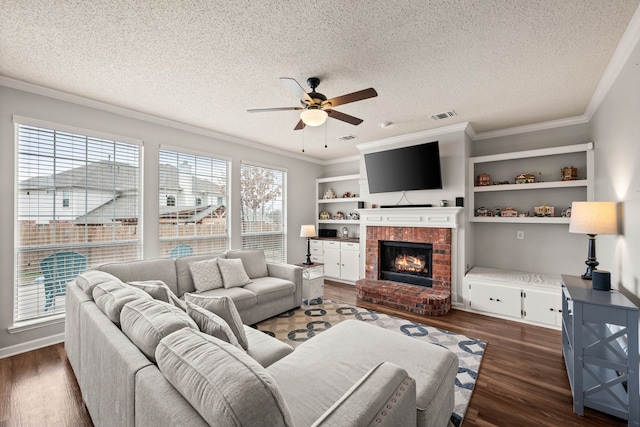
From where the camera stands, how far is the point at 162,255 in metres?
3.96

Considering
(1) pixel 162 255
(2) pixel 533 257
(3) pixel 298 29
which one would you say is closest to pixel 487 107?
(2) pixel 533 257

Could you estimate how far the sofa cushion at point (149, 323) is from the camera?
1.26m

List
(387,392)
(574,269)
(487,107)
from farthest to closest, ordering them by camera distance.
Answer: (574,269), (487,107), (387,392)

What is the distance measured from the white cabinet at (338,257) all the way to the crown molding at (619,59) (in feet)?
12.4

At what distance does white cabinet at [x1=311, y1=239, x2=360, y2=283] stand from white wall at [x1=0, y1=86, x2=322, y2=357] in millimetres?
409

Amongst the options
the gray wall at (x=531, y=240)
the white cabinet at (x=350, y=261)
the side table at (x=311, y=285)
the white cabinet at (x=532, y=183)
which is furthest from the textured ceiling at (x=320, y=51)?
the white cabinet at (x=350, y=261)

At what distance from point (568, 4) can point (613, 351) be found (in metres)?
2.33

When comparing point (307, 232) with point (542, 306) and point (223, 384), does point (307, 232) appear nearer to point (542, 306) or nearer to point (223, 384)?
point (542, 306)

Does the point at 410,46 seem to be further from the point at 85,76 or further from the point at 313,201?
the point at 313,201

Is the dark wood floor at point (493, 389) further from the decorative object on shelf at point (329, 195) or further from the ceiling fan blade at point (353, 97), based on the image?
the decorative object on shelf at point (329, 195)

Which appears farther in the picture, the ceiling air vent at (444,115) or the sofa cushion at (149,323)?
the ceiling air vent at (444,115)

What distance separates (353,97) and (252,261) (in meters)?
2.69

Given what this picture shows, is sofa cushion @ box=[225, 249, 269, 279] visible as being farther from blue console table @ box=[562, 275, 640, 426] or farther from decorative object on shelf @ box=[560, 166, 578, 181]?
decorative object on shelf @ box=[560, 166, 578, 181]

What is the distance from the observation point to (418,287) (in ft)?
14.5
